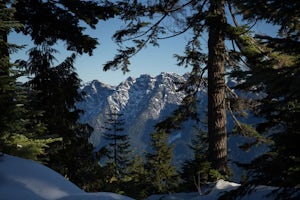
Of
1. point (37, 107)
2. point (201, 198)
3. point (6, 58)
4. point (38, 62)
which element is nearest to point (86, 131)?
point (37, 107)

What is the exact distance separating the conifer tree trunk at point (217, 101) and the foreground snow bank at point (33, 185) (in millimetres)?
6107

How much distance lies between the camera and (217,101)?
377 inches

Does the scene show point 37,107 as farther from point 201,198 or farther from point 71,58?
point 201,198

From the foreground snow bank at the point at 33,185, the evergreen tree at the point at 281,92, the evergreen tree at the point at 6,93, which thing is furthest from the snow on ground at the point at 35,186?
the evergreen tree at the point at 6,93

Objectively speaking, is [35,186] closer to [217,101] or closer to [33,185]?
[33,185]

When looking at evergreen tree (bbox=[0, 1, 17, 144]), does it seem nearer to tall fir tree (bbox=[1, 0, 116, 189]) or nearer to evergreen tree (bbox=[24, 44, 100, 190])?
tall fir tree (bbox=[1, 0, 116, 189])

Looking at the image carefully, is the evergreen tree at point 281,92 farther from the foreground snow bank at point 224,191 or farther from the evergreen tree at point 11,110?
the evergreen tree at point 11,110

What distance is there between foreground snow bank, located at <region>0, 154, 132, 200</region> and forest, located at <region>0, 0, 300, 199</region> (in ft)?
5.76

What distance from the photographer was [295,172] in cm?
354

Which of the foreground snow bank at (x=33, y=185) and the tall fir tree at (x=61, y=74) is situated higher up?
the tall fir tree at (x=61, y=74)

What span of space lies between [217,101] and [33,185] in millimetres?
6939

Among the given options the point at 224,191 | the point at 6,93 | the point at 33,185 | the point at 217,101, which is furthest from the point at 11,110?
the point at 217,101

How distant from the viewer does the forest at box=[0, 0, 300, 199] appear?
3711mm

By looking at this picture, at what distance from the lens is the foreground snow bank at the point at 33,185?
333 centimetres
